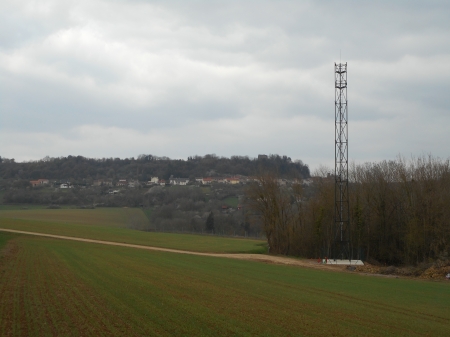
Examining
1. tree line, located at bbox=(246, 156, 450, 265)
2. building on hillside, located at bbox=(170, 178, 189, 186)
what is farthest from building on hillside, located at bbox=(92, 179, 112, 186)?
tree line, located at bbox=(246, 156, 450, 265)

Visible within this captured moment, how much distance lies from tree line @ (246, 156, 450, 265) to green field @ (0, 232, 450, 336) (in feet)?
71.2

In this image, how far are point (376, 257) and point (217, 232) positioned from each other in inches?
2022

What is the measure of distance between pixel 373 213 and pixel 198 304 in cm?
4213

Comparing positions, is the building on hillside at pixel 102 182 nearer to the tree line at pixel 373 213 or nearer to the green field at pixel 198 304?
the tree line at pixel 373 213

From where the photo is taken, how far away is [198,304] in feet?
56.6

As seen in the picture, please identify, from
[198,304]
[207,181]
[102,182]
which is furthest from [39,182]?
[198,304]

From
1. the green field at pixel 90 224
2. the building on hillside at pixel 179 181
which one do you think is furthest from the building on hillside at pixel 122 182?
the green field at pixel 90 224

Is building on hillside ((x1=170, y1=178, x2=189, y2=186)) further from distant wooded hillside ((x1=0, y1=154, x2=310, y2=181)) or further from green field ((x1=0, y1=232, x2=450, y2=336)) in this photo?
green field ((x1=0, y1=232, x2=450, y2=336))

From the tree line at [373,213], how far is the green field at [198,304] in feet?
71.2

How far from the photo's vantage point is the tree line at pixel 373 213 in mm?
49094

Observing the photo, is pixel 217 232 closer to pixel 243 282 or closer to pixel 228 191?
pixel 228 191

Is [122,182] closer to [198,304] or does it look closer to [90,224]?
[90,224]

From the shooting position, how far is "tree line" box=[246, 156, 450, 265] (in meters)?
49.1

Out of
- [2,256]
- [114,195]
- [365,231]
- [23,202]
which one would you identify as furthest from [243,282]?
[114,195]
